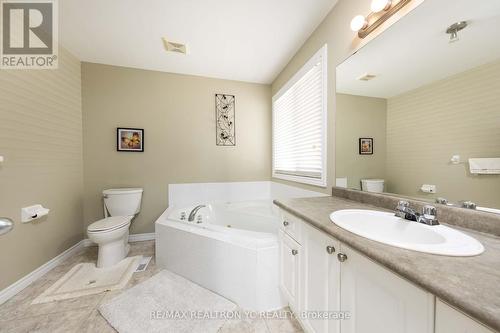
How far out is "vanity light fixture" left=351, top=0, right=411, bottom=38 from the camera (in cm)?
100

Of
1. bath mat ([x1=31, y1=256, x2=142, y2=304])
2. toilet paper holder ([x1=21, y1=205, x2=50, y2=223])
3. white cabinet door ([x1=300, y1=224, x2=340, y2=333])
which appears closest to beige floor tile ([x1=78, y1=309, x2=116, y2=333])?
bath mat ([x1=31, y1=256, x2=142, y2=304])

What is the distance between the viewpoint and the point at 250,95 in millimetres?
2803

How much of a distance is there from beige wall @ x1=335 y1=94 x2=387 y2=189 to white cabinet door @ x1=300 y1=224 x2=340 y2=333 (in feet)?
2.17

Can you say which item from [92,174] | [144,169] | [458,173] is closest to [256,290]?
[458,173]

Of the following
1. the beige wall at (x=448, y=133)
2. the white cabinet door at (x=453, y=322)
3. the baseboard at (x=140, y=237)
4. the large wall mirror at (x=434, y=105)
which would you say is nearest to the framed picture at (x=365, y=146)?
the large wall mirror at (x=434, y=105)

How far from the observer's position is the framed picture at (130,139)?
235 cm

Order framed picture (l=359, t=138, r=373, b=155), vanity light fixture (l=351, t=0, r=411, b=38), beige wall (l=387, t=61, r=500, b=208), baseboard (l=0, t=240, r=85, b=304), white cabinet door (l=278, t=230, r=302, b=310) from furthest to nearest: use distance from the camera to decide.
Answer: baseboard (l=0, t=240, r=85, b=304) → framed picture (l=359, t=138, r=373, b=155) → white cabinet door (l=278, t=230, r=302, b=310) → vanity light fixture (l=351, t=0, r=411, b=38) → beige wall (l=387, t=61, r=500, b=208)

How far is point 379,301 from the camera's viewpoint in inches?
23.2

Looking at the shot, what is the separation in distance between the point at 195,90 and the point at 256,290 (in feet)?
8.48

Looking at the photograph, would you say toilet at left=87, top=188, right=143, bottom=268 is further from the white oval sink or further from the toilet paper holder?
the white oval sink

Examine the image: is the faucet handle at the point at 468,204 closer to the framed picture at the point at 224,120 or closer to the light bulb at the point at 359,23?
the light bulb at the point at 359,23

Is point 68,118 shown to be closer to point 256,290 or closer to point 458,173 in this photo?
point 256,290

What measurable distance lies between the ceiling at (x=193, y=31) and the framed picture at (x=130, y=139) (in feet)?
2.89

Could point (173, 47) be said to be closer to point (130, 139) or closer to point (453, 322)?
point (130, 139)
